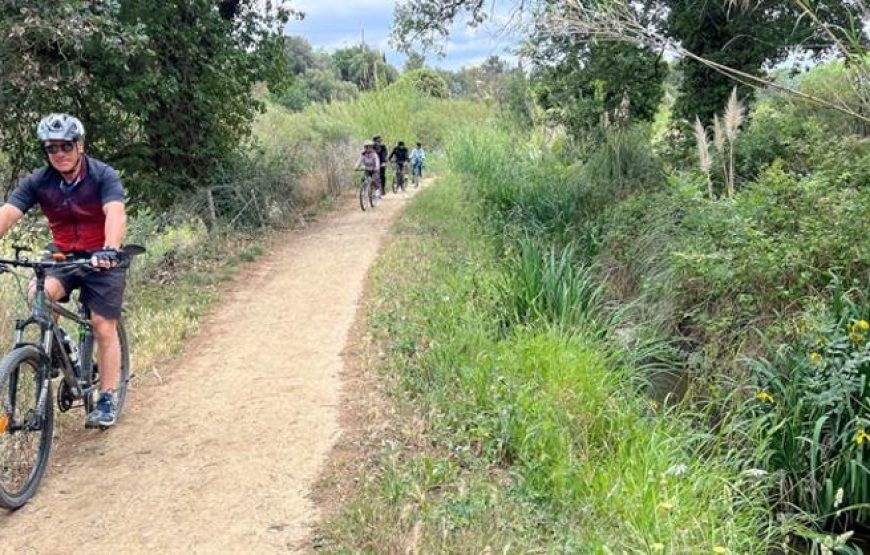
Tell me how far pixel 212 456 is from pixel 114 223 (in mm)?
1552

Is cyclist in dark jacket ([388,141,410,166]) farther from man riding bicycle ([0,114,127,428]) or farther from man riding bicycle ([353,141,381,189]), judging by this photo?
man riding bicycle ([0,114,127,428])

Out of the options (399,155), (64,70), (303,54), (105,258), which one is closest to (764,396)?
(105,258)

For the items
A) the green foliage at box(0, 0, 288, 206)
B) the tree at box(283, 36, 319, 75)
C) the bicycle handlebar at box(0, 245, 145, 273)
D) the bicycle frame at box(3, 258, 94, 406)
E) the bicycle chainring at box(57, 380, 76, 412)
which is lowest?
the bicycle chainring at box(57, 380, 76, 412)

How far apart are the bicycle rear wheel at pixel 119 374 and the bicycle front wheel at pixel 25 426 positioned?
569mm

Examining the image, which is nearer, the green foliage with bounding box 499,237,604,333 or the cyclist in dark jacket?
the green foliage with bounding box 499,237,604,333

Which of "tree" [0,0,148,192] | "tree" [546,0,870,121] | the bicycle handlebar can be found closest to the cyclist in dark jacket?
"tree" [0,0,148,192]

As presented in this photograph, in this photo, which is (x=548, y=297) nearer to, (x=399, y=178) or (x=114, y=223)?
(x=114, y=223)

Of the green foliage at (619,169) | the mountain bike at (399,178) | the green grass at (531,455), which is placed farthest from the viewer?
the mountain bike at (399,178)

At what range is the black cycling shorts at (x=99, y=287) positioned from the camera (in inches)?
173

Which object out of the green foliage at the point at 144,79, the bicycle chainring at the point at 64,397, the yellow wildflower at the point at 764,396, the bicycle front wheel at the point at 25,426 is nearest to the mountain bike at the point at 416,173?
the green foliage at the point at 144,79

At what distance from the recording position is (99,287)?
14.5ft

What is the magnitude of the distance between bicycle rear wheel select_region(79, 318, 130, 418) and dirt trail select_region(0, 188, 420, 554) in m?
0.16

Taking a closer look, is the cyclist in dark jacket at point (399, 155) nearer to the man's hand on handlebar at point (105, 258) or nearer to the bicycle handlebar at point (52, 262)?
the bicycle handlebar at point (52, 262)

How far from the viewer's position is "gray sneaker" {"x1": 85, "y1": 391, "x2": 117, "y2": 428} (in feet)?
15.5
